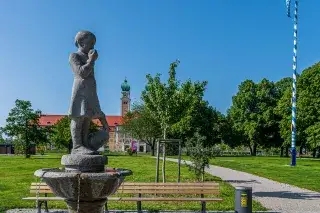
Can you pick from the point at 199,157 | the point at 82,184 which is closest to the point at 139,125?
the point at 199,157

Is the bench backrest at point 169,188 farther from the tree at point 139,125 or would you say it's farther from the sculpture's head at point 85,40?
the tree at point 139,125

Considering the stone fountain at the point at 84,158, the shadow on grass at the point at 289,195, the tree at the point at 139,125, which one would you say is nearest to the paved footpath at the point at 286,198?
the shadow on grass at the point at 289,195

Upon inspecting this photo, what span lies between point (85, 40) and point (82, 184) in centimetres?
264

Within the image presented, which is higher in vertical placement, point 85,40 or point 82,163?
point 85,40

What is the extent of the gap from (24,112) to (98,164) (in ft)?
164

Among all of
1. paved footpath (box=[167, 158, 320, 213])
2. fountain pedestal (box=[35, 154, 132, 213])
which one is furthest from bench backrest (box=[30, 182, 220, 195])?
fountain pedestal (box=[35, 154, 132, 213])

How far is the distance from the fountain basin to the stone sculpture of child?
902mm

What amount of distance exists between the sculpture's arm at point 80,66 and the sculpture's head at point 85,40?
0.77 ft

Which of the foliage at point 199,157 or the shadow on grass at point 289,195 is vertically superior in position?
the foliage at point 199,157

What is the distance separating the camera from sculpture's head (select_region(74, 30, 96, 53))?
331 inches

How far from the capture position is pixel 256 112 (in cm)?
6688

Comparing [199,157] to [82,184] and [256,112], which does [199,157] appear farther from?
[256,112]

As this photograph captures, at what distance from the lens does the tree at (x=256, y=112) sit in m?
64.7

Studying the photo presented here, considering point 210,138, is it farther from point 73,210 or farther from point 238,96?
point 73,210
